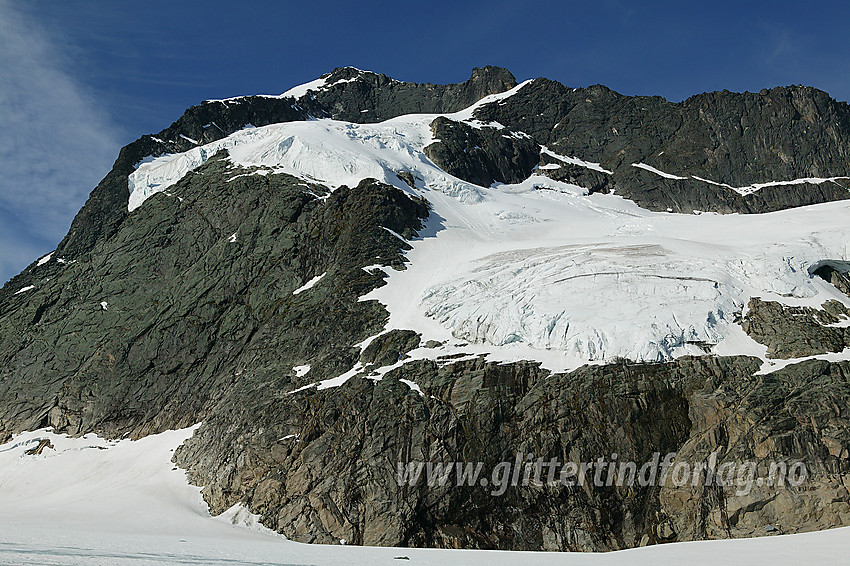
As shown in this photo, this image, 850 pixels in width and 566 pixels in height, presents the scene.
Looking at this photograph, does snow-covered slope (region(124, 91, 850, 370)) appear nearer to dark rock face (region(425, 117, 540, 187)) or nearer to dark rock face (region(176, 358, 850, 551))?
dark rock face (region(176, 358, 850, 551))

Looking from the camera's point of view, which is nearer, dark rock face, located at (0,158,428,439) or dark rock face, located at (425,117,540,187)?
dark rock face, located at (0,158,428,439)

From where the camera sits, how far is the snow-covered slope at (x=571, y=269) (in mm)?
35281

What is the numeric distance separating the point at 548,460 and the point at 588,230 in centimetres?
3520

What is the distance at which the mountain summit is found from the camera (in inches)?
1148

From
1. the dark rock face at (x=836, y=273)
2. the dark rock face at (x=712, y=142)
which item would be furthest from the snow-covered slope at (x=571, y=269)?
the dark rock face at (x=712, y=142)

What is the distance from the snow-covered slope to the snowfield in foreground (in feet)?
42.7

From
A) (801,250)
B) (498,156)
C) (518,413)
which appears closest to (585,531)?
(518,413)

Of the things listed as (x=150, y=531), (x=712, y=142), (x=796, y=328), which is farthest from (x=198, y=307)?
(x=712, y=142)

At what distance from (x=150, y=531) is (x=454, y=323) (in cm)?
1972

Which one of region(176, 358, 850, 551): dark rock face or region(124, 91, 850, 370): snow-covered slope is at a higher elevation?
region(124, 91, 850, 370): snow-covered slope

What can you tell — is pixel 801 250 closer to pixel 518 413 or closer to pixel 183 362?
pixel 518 413

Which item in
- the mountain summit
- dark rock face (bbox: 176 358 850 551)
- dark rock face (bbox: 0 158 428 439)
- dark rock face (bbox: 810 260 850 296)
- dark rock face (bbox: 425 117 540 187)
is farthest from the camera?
dark rock face (bbox: 425 117 540 187)

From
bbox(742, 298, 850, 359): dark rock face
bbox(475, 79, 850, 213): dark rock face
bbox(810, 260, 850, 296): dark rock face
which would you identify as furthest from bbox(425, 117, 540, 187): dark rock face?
bbox(742, 298, 850, 359): dark rock face

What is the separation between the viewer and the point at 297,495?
31.1 m
